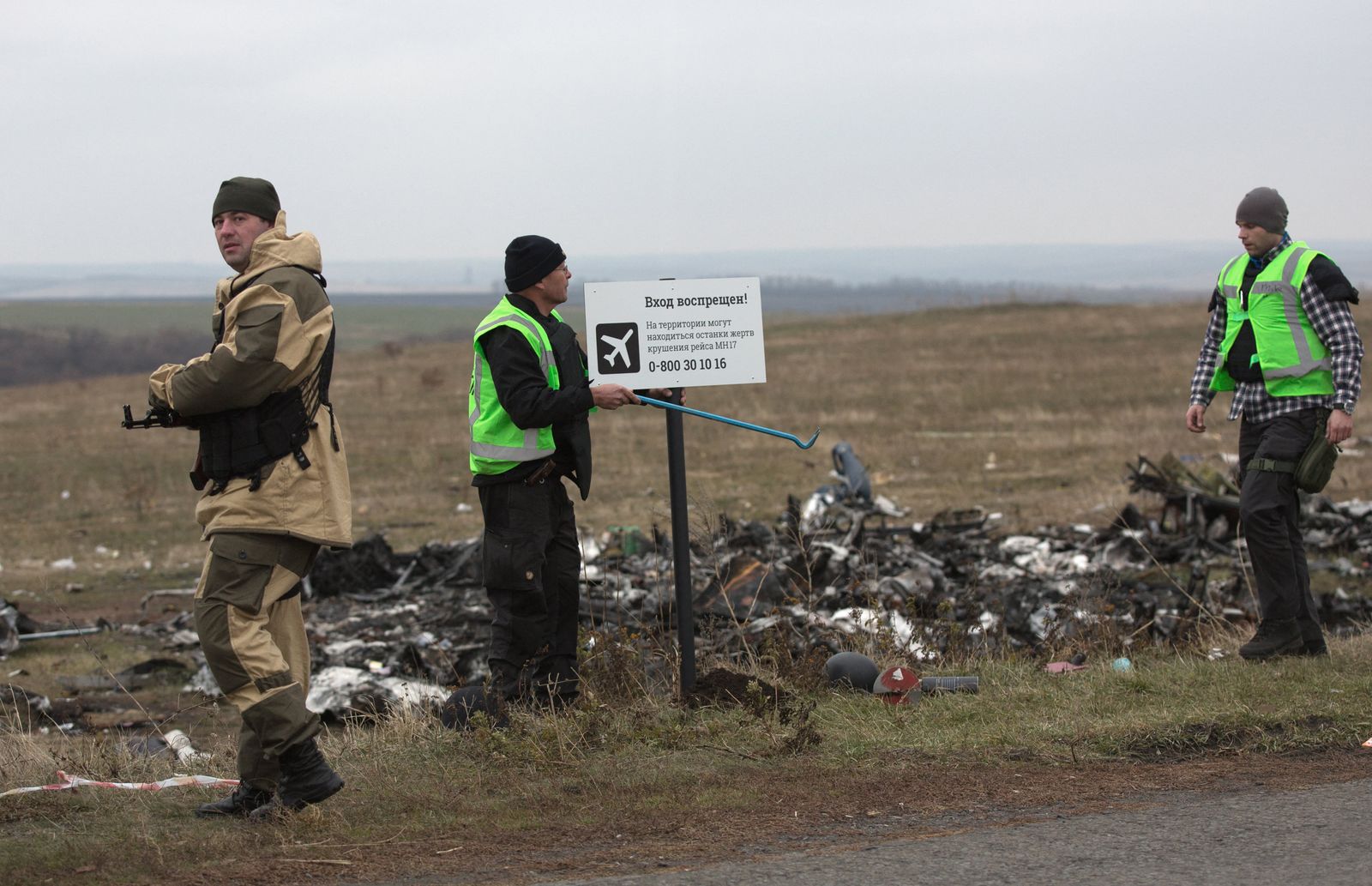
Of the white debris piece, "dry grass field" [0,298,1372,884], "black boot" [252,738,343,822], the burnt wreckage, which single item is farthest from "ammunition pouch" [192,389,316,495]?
the white debris piece

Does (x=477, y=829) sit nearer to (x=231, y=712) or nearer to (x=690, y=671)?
(x=690, y=671)

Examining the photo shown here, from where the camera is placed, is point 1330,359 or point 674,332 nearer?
point 674,332

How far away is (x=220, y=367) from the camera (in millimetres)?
4609

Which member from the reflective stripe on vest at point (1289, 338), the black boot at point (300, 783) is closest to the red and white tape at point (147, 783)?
the black boot at point (300, 783)

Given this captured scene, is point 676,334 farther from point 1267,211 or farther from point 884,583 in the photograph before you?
point 884,583

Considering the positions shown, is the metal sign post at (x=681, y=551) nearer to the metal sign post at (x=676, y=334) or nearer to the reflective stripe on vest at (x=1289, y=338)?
the metal sign post at (x=676, y=334)

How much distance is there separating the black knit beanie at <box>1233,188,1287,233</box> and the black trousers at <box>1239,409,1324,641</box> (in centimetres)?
91

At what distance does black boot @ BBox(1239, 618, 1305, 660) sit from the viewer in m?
6.83

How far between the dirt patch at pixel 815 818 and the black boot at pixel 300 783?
38 cm

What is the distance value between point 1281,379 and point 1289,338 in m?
0.20

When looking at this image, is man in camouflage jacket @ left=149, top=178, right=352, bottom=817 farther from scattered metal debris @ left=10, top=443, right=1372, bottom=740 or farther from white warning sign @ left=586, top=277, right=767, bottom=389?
scattered metal debris @ left=10, top=443, right=1372, bottom=740

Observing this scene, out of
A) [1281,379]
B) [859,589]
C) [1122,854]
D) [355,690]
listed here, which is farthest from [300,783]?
[859,589]

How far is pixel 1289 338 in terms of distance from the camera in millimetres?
6727

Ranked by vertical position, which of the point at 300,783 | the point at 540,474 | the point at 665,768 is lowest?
the point at 665,768
